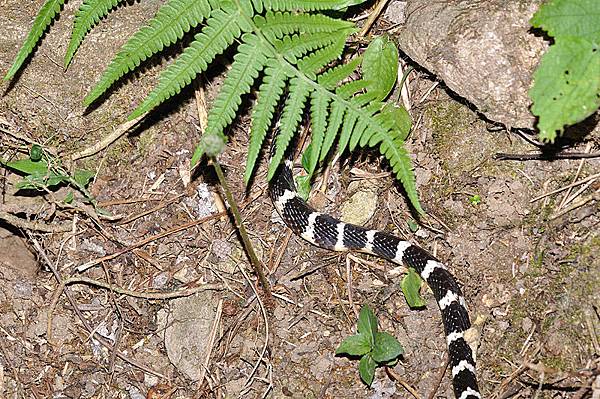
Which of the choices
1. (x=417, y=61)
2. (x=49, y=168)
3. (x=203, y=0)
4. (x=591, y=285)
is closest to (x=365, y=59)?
(x=417, y=61)

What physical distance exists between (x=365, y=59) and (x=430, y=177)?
88 cm

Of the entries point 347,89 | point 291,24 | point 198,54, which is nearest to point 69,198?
point 198,54

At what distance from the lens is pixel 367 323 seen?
416cm

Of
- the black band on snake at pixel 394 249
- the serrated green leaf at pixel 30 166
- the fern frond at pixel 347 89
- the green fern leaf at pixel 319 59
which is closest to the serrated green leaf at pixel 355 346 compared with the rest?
the black band on snake at pixel 394 249

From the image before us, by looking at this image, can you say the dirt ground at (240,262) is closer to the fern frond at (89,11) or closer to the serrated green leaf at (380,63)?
the serrated green leaf at (380,63)

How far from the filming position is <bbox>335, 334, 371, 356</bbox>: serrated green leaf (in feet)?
13.4

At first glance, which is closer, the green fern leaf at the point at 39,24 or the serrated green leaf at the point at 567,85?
the serrated green leaf at the point at 567,85

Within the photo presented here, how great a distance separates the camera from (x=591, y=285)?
13.0 feet

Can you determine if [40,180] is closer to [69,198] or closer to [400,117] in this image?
→ [69,198]

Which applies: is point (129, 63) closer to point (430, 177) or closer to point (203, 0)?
point (203, 0)

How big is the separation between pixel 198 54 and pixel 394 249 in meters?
1.79

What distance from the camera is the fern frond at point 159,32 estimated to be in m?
3.64

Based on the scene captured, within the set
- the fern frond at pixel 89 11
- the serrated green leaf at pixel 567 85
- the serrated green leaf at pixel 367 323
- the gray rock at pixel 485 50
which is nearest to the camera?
the serrated green leaf at pixel 567 85

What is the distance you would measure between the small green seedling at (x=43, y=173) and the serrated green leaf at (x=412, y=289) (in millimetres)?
2198
